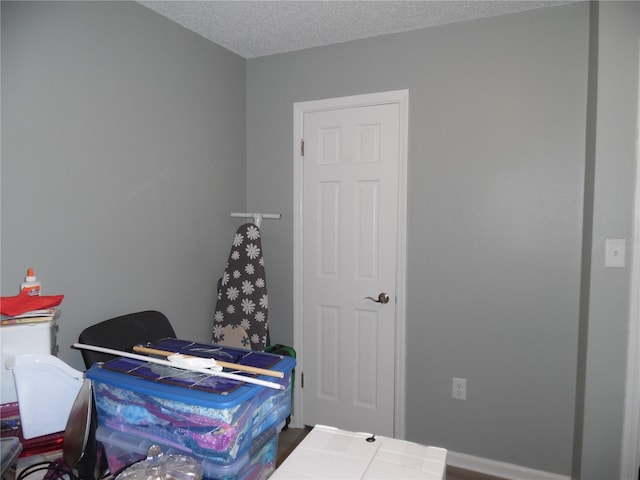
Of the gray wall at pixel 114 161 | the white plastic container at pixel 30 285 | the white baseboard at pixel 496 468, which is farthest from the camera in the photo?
the white baseboard at pixel 496 468

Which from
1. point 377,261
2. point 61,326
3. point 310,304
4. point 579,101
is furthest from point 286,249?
point 579,101

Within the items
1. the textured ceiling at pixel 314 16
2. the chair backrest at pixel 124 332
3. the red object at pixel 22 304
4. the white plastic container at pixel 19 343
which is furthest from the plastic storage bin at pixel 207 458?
the textured ceiling at pixel 314 16

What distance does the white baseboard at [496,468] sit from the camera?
89.3 inches

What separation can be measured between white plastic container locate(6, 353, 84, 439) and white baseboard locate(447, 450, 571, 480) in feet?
7.06

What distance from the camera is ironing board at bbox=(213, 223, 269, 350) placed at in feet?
8.15

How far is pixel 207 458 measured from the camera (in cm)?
91

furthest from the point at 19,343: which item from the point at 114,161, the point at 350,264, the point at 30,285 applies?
the point at 350,264

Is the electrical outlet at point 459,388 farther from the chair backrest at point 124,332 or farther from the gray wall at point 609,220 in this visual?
the chair backrest at point 124,332

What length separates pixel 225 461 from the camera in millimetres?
908

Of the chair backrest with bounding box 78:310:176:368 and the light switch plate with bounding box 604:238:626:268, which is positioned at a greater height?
the light switch plate with bounding box 604:238:626:268

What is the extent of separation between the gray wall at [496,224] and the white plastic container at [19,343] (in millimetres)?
1915

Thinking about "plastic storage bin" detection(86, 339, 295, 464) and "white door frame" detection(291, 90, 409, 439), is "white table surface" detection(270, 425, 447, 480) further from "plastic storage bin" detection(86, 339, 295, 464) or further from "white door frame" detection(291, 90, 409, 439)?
"white door frame" detection(291, 90, 409, 439)

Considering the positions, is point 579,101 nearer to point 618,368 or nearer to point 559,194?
point 559,194

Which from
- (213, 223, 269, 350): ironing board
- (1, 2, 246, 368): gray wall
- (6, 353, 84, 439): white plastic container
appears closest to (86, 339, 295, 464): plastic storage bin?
(6, 353, 84, 439): white plastic container
